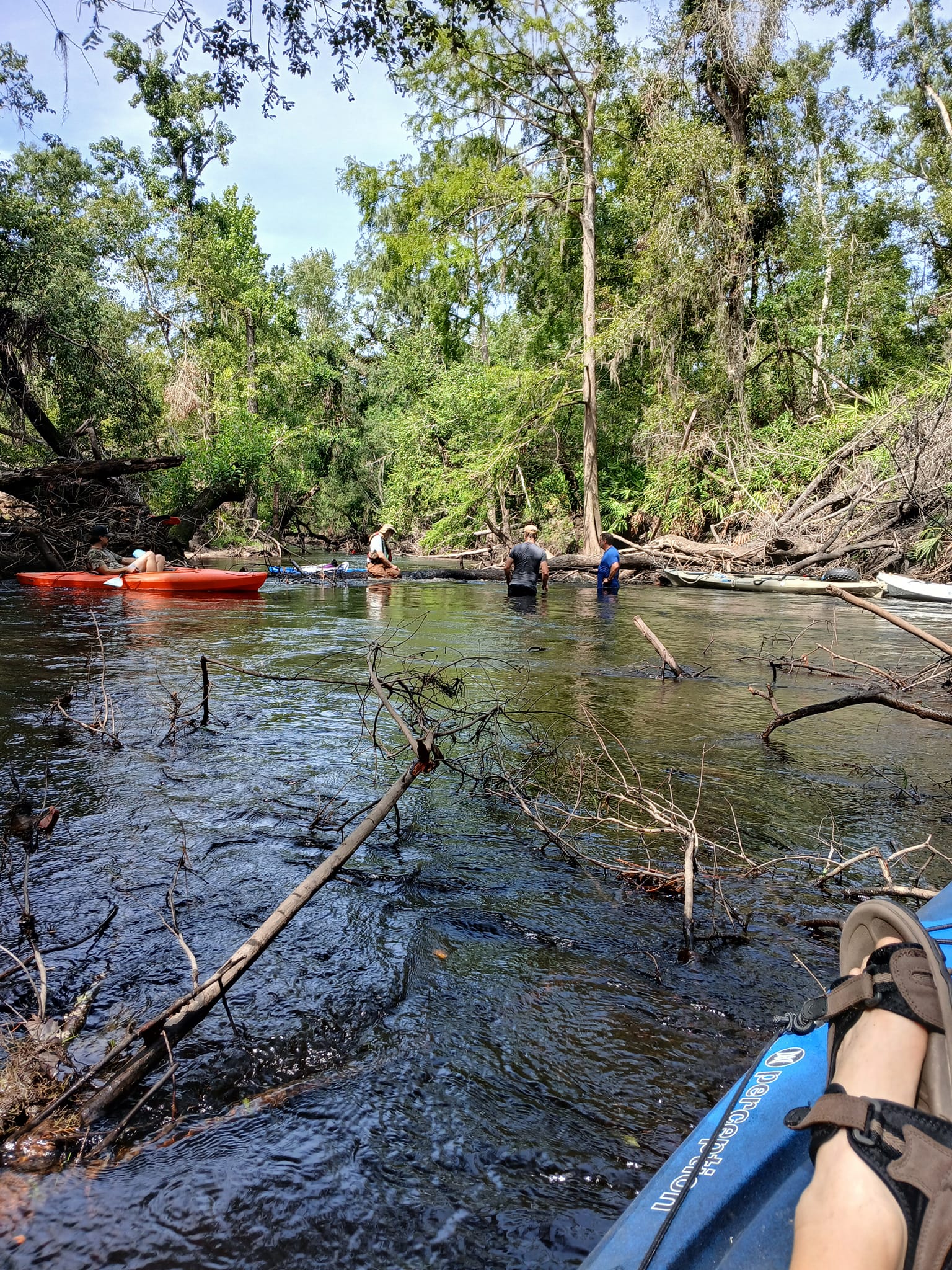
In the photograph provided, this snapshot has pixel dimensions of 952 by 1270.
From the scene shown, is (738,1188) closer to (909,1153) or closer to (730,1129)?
(730,1129)

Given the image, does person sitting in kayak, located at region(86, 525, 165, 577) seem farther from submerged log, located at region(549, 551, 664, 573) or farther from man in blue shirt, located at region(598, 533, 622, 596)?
submerged log, located at region(549, 551, 664, 573)

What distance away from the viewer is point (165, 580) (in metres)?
14.8

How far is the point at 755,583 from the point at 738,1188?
18.7 metres

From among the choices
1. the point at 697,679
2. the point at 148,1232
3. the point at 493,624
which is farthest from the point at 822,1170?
the point at 493,624

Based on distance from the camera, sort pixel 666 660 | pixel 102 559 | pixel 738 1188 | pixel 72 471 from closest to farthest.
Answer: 1. pixel 738 1188
2. pixel 666 660
3. pixel 102 559
4. pixel 72 471

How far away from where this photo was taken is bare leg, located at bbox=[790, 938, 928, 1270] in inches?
49.6

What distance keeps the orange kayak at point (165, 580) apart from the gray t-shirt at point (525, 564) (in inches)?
195

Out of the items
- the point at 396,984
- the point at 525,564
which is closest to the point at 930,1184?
the point at 396,984

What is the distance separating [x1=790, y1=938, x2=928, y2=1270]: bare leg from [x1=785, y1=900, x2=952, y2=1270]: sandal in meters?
0.02

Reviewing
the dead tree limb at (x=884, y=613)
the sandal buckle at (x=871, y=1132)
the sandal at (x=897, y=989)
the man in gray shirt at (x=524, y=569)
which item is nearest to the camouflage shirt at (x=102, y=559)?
the man in gray shirt at (x=524, y=569)

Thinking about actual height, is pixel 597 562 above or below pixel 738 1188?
above

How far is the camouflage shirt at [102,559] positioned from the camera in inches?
634

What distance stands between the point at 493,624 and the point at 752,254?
54.3 feet

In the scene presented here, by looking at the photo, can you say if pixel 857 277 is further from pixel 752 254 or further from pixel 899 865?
pixel 899 865
